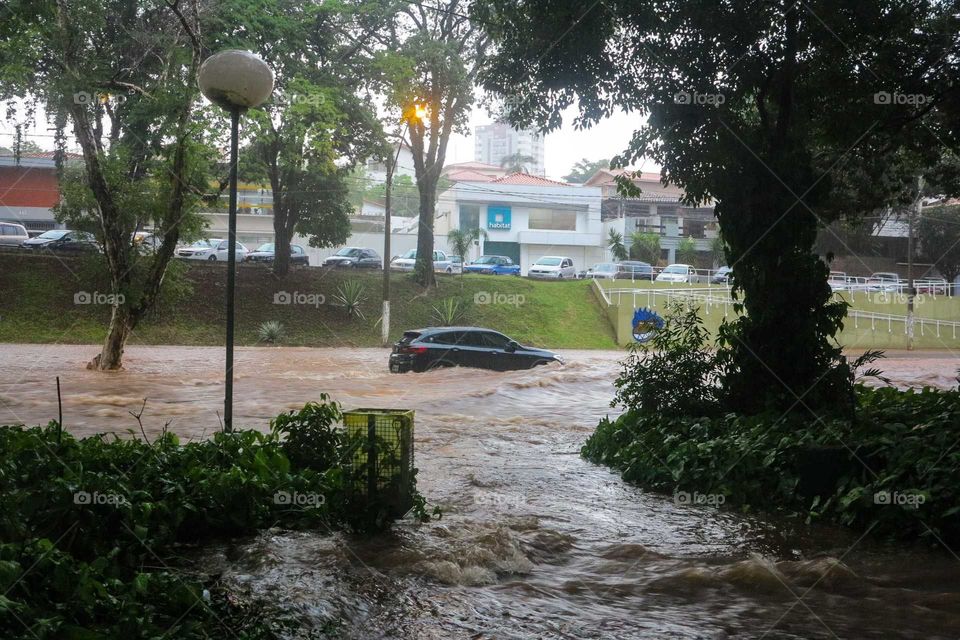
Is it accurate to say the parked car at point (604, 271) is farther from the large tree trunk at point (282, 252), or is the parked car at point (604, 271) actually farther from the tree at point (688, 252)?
the large tree trunk at point (282, 252)

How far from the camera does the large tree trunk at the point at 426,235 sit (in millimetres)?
29250

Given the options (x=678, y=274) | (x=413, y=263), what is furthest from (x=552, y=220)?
(x=413, y=263)

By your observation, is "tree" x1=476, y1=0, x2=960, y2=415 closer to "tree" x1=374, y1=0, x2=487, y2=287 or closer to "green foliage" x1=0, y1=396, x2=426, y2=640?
"green foliage" x1=0, y1=396, x2=426, y2=640

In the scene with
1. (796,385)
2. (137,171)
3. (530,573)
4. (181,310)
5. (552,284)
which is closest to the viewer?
(530,573)

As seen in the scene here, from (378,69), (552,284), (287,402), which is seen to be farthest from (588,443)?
(552,284)

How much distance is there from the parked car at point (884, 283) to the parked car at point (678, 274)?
7.02 m

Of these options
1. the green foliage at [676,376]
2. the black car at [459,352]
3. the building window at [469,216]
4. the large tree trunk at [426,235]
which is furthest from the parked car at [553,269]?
the green foliage at [676,376]

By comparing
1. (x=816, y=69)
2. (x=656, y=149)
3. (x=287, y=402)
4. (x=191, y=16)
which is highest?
(x=191, y=16)

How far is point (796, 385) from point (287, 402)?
8901mm

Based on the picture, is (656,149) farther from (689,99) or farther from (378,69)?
(378,69)

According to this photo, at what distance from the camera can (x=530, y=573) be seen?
5203 mm

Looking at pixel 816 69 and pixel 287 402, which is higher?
pixel 816 69

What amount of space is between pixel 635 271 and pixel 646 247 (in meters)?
5.27

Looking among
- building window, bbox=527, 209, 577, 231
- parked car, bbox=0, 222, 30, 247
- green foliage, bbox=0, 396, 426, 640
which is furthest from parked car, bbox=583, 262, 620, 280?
green foliage, bbox=0, 396, 426, 640
